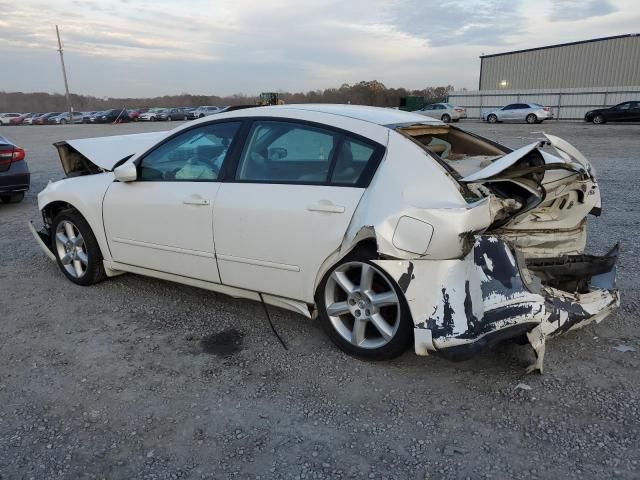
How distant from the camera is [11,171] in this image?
7.81 meters

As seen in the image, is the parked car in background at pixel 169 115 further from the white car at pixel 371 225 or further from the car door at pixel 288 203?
the car door at pixel 288 203

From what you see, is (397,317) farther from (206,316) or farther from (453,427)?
(206,316)

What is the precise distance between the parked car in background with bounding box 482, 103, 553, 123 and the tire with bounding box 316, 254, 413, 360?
103 ft

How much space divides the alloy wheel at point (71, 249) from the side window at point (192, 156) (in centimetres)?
104

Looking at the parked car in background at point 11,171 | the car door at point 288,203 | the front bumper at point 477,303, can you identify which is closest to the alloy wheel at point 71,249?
the car door at point 288,203

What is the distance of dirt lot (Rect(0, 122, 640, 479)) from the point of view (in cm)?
241

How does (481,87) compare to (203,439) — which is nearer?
(203,439)

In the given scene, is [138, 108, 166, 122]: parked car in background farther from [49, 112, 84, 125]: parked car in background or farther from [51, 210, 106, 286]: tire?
[51, 210, 106, 286]: tire

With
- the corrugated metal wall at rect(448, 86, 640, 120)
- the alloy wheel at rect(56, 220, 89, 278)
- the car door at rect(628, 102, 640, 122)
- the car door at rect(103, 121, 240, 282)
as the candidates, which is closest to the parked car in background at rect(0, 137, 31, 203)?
the alloy wheel at rect(56, 220, 89, 278)

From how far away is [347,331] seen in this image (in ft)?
10.9

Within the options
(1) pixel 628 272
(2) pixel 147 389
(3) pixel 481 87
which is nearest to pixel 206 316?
(2) pixel 147 389

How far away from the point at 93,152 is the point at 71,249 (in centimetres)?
92

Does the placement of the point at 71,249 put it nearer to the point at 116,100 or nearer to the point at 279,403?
the point at 279,403

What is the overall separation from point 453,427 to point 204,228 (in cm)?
208
